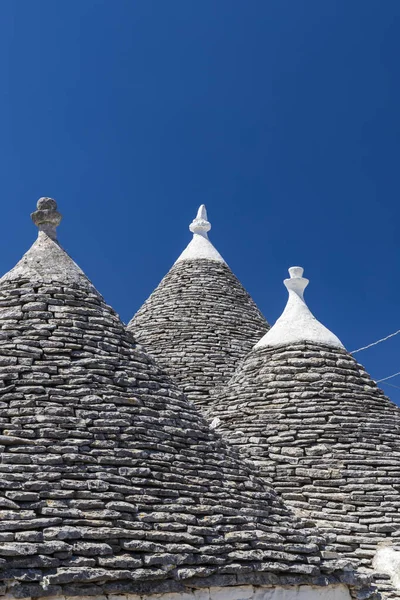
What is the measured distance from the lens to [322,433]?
34.7 feet

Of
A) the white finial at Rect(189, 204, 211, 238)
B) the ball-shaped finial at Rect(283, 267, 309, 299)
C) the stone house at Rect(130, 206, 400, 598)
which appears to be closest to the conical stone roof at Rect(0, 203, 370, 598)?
the stone house at Rect(130, 206, 400, 598)

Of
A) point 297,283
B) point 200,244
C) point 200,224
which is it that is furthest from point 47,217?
point 200,224

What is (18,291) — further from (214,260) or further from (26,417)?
(214,260)

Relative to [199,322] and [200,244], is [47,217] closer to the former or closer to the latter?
[199,322]

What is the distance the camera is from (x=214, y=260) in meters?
15.8

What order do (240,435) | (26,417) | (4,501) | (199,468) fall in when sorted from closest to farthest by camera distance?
(4,501) < (26,417) < (199,468) < (240,435)

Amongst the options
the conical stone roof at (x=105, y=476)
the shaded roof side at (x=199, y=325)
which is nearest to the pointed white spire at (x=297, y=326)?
the shaded roof side at (x=199, y=325)

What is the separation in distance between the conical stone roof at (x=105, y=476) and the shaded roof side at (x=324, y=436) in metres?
1.82

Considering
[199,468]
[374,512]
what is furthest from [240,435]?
[199,468]

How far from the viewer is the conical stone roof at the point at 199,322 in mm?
13641

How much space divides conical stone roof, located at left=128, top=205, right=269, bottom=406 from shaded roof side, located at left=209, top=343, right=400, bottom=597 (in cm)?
177

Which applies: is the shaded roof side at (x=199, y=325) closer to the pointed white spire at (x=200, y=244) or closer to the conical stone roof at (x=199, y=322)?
the conical stone roof at (x=199, y=322)

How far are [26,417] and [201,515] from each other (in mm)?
1692

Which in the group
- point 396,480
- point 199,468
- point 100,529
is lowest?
point 100,529
